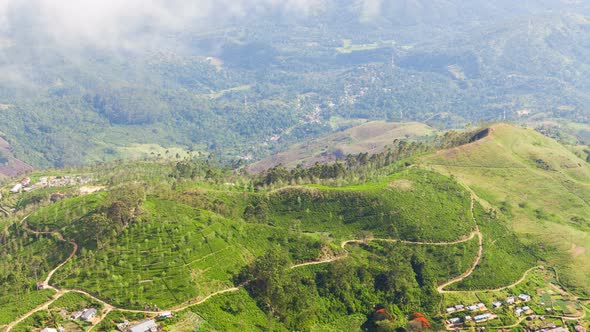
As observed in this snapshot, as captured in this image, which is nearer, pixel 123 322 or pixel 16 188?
pixel 123 322

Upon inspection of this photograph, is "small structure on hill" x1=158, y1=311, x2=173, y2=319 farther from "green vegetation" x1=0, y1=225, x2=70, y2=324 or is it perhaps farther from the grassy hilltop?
"green vegetation" x1=0, y1=225, x2=70, y2=324

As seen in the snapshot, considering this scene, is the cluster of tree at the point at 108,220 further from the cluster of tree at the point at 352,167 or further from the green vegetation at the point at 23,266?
the cluster of tree at the point at 352,167

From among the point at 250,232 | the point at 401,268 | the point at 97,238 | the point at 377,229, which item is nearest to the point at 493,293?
the point at 401,268

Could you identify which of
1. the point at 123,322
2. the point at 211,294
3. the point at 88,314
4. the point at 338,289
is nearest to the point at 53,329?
the point at 88,314

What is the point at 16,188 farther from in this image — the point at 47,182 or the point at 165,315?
the point at 165,315

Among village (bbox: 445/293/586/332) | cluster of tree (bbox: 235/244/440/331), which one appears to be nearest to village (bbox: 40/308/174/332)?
cluster of tree (bbox: 235/244/440/331)

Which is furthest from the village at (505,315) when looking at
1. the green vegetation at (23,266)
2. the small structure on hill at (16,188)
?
the small structure on hill at (16,188)

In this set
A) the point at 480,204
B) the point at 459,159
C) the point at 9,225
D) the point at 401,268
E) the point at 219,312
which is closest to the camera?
the point at 219,312

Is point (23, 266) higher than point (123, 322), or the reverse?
point (23, 266)

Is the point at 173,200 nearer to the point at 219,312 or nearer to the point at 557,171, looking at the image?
the point at 219,312
